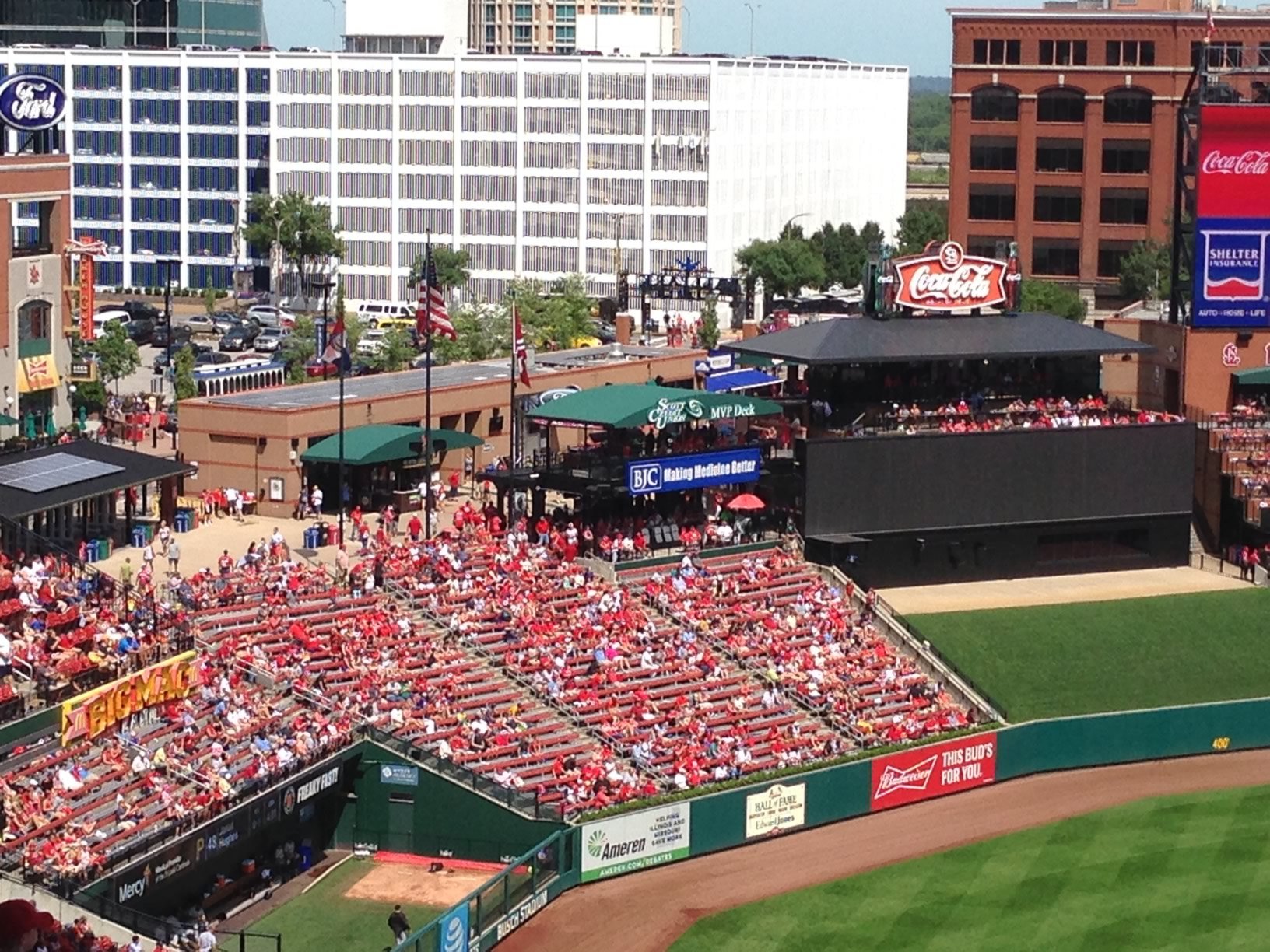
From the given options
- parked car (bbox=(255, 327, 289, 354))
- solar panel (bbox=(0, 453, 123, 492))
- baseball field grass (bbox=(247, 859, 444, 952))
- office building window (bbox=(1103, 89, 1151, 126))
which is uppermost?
office building window (bbox=(1103, 89, 1151, 126))

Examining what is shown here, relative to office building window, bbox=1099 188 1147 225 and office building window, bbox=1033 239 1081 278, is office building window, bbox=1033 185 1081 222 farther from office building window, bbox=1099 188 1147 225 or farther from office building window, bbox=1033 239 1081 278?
office building window, bbox=1099 188 1147 225

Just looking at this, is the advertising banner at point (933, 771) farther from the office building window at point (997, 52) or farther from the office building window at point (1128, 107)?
the office building window at point (997, 52)

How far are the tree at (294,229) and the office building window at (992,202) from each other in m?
35.7

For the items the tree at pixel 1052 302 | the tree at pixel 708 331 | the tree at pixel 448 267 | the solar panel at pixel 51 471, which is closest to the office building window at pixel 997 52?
the tree at pixel 1052 302

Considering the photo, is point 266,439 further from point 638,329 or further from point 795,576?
point 638,329

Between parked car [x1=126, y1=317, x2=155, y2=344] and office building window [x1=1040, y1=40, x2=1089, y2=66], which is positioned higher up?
office building window [x1=1040, y1=40, x2=1089, y2=66]

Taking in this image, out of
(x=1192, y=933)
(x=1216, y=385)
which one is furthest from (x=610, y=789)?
(x=1216, y=385)

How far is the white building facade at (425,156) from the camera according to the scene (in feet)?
434

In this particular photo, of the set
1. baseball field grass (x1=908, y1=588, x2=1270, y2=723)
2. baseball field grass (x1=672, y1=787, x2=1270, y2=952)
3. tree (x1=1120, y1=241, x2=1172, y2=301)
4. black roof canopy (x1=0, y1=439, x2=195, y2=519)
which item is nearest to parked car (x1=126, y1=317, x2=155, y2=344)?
tree (x1=1120, y1=241, x2=1172, y2=301)

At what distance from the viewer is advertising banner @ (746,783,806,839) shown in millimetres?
51844

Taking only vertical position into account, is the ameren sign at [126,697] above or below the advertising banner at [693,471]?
below

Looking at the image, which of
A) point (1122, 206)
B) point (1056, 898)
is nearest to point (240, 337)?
point (1122, 206)

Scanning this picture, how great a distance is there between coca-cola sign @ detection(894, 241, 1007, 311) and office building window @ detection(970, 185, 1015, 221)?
66483mm

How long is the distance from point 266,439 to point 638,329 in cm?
5741
